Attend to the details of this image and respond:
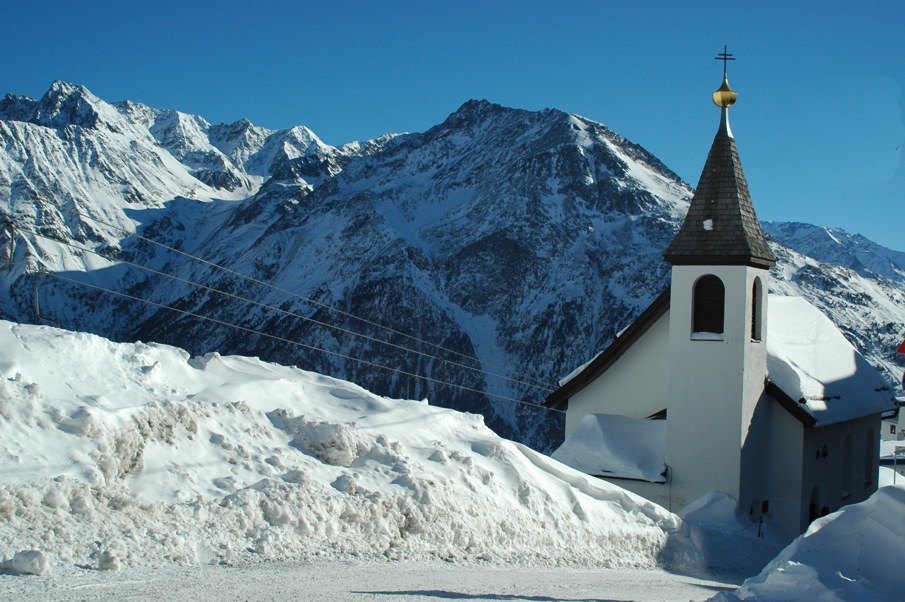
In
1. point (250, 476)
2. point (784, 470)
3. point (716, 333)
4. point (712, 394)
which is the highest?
point (716, 333)

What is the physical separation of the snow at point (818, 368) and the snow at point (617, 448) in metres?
3.25

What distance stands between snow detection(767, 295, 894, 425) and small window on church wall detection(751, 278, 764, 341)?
1.43m

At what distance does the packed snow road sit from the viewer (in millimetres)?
7988

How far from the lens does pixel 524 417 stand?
108750mm

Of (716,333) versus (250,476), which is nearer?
(250,476)

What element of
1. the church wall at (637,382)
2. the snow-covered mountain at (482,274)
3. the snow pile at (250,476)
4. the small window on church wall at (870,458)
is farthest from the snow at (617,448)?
the snow-covered mountain at (482,274)

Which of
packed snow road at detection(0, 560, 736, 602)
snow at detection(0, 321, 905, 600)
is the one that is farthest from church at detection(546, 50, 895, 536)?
packed snow road at detection(0, 560, 736, 602)

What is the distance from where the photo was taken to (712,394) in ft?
69.1

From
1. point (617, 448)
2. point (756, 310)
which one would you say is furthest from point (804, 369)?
point (617, 448)

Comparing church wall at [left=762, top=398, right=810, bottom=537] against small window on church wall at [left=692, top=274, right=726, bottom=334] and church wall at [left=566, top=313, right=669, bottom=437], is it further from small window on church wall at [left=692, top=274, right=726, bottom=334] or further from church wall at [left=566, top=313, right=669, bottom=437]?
church wall at [left=566, top=313, right=669, bottom=437]

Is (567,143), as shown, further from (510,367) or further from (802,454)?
(802,454)

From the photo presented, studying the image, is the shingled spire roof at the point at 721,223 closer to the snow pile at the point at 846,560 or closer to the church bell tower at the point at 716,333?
the church bell tower at the point at 716,333

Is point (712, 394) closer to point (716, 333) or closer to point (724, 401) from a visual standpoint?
point (724, 401)

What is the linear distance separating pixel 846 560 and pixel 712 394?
510 inches
